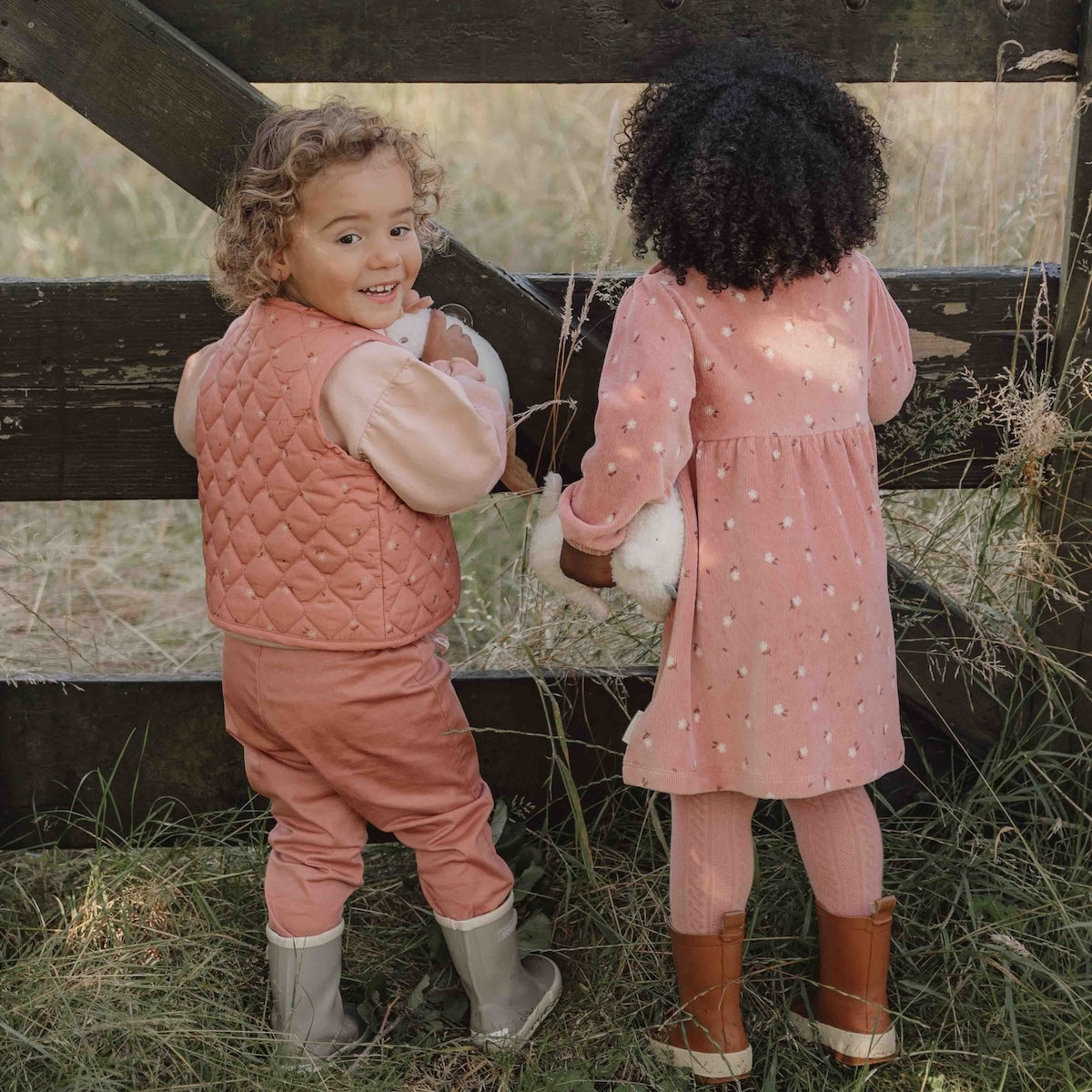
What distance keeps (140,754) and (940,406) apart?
173 cm

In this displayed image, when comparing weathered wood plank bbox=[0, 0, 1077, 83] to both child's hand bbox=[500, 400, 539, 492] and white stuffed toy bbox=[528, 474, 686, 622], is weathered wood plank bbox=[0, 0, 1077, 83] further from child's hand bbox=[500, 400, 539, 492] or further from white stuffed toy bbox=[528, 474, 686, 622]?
white stuffed toy bbox=[528, 474, 686, 622]

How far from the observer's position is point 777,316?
76.8 inches

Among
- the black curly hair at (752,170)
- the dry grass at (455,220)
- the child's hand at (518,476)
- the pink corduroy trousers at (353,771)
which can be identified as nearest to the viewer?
the black curly hair at (752,170)

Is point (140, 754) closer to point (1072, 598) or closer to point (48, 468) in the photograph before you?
point (48, 468)

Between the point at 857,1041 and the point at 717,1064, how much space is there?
24 centimetres

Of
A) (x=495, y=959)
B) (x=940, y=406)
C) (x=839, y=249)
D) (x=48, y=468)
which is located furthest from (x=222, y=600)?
(x=940, y=406)

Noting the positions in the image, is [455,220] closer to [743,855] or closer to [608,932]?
[608,932]

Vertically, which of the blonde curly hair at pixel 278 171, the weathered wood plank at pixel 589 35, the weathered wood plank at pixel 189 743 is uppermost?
the weathered wood plank at pixel 589 35

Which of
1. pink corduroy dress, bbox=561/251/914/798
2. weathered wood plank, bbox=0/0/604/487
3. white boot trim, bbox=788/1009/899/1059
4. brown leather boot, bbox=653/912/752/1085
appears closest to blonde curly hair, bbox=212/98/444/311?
weathered wood plank, bbox=0/0/604/487

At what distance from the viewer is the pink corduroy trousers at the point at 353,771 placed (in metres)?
2.07

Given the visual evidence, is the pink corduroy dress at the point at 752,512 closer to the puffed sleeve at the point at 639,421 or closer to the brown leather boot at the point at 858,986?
the puffed sleeve at the point at 639,421

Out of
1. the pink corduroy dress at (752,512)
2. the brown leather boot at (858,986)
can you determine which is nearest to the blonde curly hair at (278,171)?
the pink corduroy dress at (752,512)

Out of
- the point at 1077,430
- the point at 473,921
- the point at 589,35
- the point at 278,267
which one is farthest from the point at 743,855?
the point at 589,35

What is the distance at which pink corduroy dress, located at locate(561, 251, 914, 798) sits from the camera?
1935 millimetres
